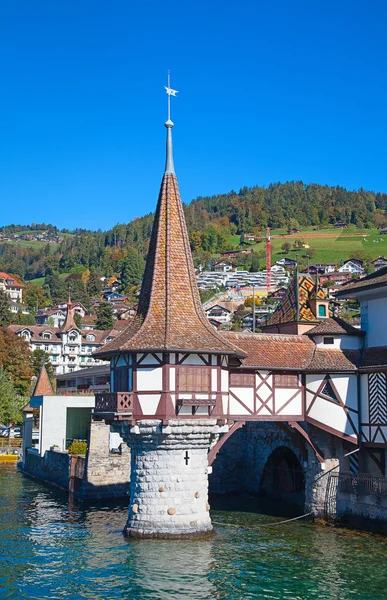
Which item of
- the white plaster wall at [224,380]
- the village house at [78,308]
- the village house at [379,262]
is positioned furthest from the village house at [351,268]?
the white plaster wall at [224,380]

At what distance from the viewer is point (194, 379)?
90.6ft

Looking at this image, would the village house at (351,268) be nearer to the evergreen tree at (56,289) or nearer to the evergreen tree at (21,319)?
the evergreen tree at (21,319)

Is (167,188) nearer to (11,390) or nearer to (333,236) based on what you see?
(11,390)

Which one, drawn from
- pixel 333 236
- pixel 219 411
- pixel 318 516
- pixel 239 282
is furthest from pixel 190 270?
pixel 333 236

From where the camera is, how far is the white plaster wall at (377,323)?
3186 centimetres

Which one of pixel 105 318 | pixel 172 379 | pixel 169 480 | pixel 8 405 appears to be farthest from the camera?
pixel 105 318

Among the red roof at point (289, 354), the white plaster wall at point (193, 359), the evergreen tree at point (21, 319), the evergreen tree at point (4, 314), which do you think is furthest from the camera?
the evergreen tree at point (21, 319)

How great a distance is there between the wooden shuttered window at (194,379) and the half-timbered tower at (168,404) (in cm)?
4

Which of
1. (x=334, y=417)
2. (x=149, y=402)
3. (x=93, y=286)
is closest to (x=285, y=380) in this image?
(x=334, y=417)

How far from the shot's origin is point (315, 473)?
3197 centimetres

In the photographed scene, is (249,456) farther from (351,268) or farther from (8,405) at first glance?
(351,268)

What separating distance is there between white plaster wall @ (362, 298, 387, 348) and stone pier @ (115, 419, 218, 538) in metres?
9.08

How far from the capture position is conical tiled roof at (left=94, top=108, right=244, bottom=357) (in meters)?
27.2

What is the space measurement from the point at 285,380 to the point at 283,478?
907cm
